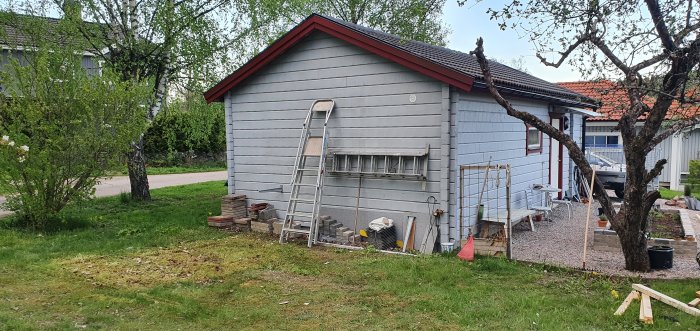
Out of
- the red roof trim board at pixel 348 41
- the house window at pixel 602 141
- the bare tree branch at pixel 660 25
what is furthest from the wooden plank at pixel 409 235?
the house window at pixel 602 141

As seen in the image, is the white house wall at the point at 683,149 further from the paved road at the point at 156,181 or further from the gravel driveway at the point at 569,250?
the paved road at the point at 156,181

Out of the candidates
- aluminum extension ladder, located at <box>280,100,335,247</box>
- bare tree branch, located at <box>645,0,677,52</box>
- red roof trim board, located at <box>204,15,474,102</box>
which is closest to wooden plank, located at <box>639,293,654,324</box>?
bare tree branch, located at <box>645,0,677,52</box>

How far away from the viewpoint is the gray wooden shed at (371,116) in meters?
7.82

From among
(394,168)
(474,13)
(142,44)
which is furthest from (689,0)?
(142,44)

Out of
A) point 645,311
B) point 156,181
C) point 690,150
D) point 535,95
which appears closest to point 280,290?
point 645,311

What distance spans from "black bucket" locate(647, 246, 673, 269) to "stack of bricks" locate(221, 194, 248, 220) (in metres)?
7.06

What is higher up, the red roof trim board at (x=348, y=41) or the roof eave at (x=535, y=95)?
the red roof trim board at (x=348, y=41)

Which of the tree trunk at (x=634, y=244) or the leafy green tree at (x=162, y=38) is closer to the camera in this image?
A: the tree trunk at (x=634, y=244)

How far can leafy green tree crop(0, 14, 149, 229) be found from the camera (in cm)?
893

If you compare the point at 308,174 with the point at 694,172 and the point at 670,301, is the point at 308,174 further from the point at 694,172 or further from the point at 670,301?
the point at 694,172

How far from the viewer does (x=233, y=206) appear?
1007cm

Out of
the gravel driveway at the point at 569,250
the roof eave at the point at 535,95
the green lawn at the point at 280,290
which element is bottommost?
the green lawn at the point at 280,290

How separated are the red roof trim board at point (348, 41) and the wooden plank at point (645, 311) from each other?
359cm

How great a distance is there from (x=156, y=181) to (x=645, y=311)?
18.0m
